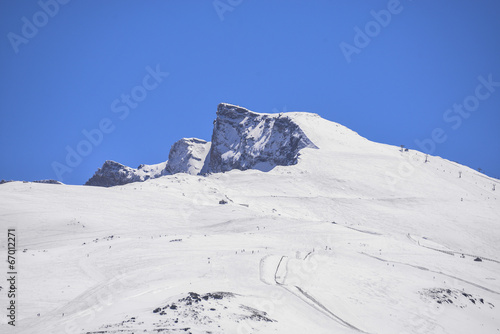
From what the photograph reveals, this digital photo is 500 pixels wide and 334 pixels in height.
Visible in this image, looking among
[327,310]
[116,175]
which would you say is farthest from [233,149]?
[327,310]

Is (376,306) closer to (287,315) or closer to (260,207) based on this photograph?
(287,315)

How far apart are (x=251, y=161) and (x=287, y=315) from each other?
112 metres

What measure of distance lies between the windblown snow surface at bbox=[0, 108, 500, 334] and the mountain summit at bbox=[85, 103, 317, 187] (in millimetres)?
41566

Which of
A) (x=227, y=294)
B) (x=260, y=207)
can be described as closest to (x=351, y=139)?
(x=260, y=207)

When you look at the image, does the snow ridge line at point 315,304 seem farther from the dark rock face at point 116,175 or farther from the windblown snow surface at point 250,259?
the dark rock face at point 116,175

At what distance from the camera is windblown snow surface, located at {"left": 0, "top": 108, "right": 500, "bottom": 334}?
22625mm

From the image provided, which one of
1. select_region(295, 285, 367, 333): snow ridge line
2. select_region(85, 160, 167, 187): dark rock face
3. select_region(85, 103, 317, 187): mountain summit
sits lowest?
select_region(295, 285, 367, 333): snow ridge line

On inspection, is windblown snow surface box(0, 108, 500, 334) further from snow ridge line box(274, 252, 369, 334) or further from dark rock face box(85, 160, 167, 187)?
dark rock face box(85, 160, 167, 187)

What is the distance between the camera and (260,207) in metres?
68.8

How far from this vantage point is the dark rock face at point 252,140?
124988 mm

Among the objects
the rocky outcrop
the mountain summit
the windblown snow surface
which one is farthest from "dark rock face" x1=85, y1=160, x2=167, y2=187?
the windblown snow surface

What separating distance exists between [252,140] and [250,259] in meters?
108

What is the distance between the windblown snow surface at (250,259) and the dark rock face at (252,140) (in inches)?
1598

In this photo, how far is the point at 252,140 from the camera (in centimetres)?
14138
